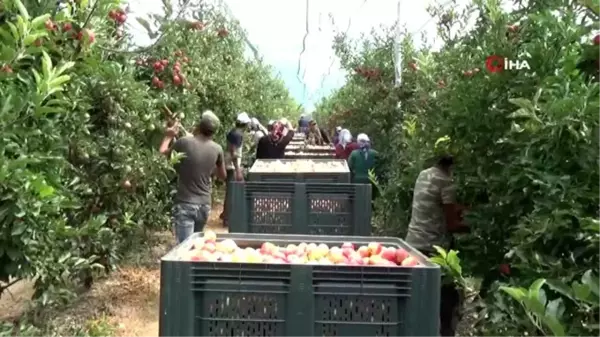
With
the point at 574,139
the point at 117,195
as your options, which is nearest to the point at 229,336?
the point at 574,139

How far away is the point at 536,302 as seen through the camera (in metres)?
1.94

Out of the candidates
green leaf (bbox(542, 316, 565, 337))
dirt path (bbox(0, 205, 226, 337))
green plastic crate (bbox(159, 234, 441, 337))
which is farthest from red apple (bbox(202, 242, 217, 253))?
dirt path (bbox(0, 205, 226, 337))

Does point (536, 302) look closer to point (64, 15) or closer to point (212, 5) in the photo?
point (64, 15)

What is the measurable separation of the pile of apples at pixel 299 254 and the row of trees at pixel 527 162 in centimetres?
45

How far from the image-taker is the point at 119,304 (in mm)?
6617

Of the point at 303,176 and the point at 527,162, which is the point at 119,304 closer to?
the point at 303,176

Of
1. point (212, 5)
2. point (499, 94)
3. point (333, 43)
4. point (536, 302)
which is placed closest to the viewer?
point (536, 302)

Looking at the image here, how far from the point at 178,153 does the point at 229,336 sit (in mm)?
3890

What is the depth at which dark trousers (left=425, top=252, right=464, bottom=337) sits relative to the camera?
200 inches

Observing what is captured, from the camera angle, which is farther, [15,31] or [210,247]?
[210,247]

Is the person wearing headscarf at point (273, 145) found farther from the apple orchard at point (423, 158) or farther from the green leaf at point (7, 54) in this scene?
the green leaf at point (7, 54)

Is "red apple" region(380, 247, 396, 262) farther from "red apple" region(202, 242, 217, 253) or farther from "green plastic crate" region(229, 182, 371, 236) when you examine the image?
"green plastic crate" region(229, 182, 371, 236)

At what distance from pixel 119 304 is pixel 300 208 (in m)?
2.45

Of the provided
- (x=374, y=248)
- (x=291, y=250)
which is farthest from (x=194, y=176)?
(x=374, y=248)
